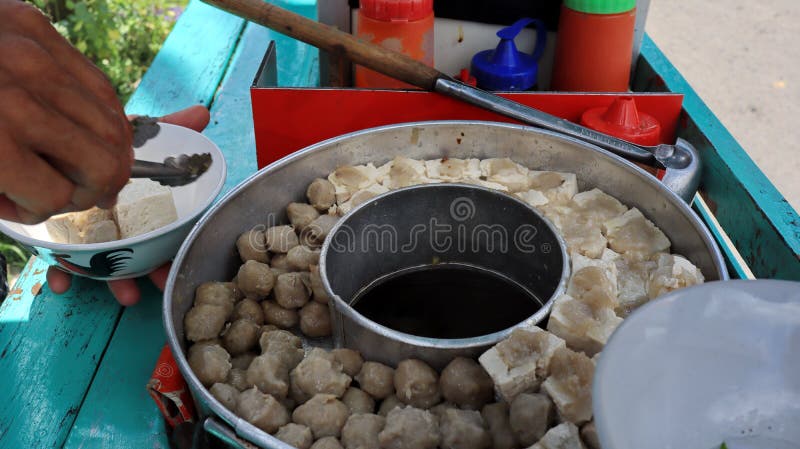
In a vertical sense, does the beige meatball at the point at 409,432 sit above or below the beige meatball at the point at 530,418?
below

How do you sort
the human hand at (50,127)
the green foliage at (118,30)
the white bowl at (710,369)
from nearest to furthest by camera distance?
the white bowl at (710,369)
the human hand at (50,127)
the green foliage at (118,30)

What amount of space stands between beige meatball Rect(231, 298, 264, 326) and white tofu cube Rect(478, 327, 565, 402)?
0.42 meters

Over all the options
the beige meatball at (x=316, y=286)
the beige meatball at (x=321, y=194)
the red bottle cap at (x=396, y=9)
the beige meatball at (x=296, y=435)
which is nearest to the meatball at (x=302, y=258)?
the beige meatball at (x=316, y=286)

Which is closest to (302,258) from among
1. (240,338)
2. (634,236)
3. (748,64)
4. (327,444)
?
(240,338)

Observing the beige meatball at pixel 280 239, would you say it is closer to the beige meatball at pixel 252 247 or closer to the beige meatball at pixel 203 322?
the beige meatball at pixel 252 247

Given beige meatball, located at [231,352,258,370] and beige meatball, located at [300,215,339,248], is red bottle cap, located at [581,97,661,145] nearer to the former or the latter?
beige meatball, located at [300,215,339,248]

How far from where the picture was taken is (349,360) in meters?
1.02

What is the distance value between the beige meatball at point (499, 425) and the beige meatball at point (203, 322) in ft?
1.45

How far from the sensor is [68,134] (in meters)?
0.77

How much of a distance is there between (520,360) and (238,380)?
1.41ft

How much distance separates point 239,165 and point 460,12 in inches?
27.4

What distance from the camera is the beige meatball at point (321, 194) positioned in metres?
1.32

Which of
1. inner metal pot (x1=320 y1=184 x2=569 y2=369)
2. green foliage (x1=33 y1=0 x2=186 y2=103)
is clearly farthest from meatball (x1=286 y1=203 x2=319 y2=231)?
green foliage (x1=33 y1=0 x2=186 y2=103)

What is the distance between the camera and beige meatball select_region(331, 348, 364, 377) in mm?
1020
